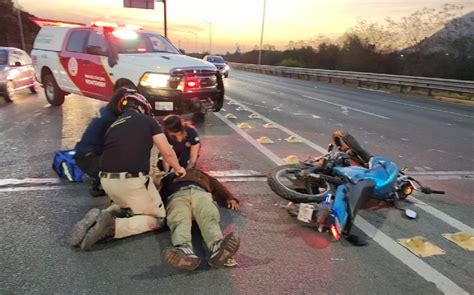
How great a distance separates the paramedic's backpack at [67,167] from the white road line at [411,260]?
11.4 ft

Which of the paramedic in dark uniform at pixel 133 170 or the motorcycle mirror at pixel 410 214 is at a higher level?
the paramedic in dark uniform at pixel 133 170

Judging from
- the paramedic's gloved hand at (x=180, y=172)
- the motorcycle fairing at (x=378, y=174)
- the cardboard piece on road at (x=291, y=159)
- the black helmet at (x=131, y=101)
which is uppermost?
the black helmet at (x=131, y=101)

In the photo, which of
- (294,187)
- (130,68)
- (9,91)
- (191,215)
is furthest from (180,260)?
(9,91)

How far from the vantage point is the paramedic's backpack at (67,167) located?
5422 millimetres

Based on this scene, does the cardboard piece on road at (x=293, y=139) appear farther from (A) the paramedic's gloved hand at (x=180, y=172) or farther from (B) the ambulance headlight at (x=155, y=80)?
(A) the paramedic's gloved hand at (x=180, y=172)

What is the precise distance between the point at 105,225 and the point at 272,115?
887 centimetres

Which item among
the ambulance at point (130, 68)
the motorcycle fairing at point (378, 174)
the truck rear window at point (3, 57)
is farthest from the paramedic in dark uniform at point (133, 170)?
the truck rear window at point (3, 57)

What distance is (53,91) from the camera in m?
11.7

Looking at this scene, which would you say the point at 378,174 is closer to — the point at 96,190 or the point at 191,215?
the point at 191,215

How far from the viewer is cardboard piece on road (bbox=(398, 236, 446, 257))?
Answer: 3.85m

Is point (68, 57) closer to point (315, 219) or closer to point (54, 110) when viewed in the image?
point (54, 110)

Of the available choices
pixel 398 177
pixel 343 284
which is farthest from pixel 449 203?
pixel 343 284

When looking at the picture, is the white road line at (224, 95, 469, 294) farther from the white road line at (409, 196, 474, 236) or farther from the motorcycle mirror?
the white road line at (409, 196, 474, 236)

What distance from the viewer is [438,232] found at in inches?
171
